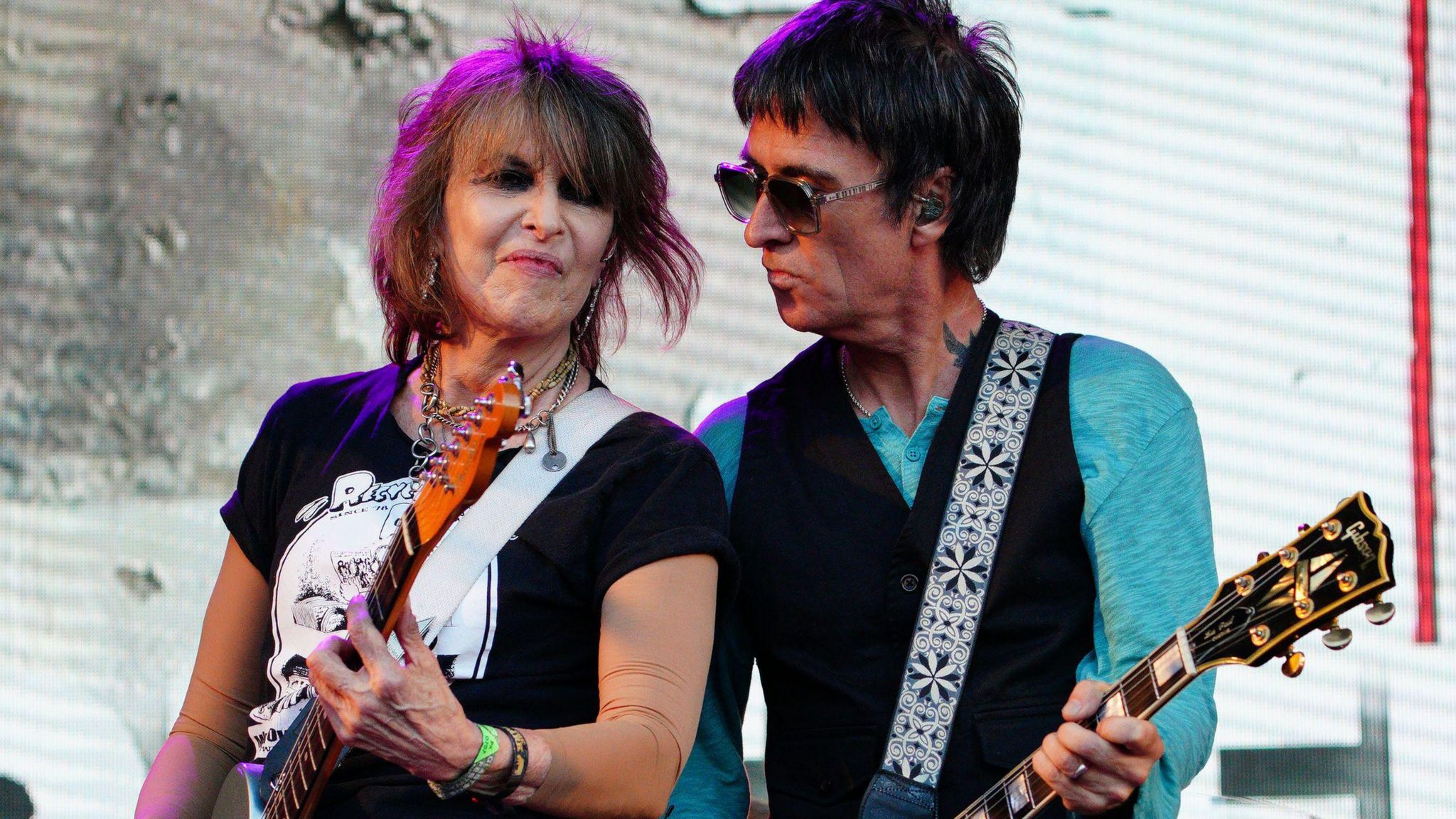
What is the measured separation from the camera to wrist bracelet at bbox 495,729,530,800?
165cm

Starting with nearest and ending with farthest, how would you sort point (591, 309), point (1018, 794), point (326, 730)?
1. point (326, 730)
2. point (1018, 794)
3. point (591, 309)

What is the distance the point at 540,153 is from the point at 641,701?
777 millimetres

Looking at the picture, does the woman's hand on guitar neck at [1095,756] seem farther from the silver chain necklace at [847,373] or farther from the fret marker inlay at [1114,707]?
the silver chain necklace at [847,373]

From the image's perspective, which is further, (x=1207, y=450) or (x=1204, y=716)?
(x=1207, y=450)

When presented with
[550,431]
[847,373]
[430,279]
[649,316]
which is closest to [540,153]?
[430,279]

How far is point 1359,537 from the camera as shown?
1.62 m

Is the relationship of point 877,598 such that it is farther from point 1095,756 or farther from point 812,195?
point 812,195

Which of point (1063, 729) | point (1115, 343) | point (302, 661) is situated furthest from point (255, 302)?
point (1063, 729)

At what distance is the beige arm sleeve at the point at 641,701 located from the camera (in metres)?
1.71

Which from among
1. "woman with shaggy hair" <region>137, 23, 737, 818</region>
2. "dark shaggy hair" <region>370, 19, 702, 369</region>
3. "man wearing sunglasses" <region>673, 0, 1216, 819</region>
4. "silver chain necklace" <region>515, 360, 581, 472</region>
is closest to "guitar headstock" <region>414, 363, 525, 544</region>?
"woman with shaggy hair" <region>137, 23, 737, 818</region>

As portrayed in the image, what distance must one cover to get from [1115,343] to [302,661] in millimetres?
1284

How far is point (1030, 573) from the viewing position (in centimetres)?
211

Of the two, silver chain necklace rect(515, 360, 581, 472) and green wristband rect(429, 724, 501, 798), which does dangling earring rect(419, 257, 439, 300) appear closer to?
silver chain necklace rect(515, 360, 581, 472)

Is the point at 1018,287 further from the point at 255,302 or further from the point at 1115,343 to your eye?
the point at 255,302
